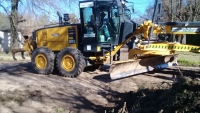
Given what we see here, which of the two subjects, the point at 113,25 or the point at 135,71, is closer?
the point at 135,71

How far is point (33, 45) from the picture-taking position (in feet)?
38.3

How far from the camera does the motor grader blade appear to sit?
8078 millimetres

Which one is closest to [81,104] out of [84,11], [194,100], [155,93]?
[155,93]

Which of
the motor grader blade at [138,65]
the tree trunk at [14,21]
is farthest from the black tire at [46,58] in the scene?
the tree trunk at [14,21]

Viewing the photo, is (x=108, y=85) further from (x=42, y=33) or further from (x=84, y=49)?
(x=42, y=33)

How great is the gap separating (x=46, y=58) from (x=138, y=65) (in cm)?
367

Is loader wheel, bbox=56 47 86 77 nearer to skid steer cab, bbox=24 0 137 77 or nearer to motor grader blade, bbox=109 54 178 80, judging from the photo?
skid steer cab, bbox=24 0 137 77

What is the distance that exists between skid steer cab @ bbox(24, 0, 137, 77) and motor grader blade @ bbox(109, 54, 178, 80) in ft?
3.66

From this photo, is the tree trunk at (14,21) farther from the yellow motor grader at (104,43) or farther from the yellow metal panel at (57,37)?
the yellow motor grader at (104,43)

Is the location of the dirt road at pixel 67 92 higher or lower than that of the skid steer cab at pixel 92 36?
lower

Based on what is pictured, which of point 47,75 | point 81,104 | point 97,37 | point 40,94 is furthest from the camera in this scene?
point 47,75

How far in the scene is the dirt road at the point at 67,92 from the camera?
20.0 feet

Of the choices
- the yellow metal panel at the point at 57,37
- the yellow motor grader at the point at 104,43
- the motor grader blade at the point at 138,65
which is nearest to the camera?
the motor grader blade at the point at 138,65

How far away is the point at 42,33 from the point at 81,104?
549 centimetres
